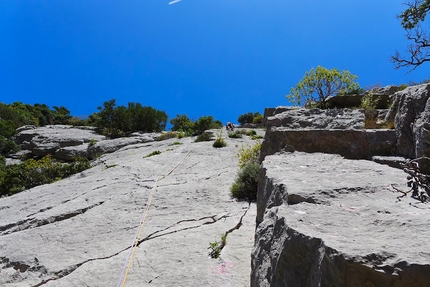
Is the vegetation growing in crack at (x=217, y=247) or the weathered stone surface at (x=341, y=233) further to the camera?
the vegetation growing in crack at (x=217, y=247)

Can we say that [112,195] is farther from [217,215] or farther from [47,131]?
[47,131]

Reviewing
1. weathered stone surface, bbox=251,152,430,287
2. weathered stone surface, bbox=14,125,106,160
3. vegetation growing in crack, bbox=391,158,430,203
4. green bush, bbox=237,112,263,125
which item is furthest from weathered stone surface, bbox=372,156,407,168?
green bush, bbox=237,112,263,125

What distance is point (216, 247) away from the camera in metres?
4.43

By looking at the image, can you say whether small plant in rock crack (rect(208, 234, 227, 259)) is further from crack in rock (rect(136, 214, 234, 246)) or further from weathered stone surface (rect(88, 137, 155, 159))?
weathered stone surface (rect(88, 137, 155, 159))

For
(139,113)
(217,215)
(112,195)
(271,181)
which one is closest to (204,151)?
(112,195)

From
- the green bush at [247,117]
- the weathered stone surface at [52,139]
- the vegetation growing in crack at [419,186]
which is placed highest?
the green bush at [247,117]

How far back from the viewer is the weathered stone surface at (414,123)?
4.08 metres

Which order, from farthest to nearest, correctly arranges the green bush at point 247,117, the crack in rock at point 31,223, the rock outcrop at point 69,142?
the green bush at point 247,117, the rock outcrop at point 69,142, the crack in rock at point 31,223

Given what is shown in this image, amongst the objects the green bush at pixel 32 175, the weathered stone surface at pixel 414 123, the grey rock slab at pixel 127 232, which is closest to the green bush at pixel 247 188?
the grey rock slab at pixel 127 232

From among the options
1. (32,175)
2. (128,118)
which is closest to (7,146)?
(128,118)

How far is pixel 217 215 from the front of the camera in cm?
584

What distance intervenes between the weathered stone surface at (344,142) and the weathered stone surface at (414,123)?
0.21m

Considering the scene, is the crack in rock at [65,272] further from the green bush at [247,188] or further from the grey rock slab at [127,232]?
the green bush at [247,188]

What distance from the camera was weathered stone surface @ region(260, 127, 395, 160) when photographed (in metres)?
5.20
